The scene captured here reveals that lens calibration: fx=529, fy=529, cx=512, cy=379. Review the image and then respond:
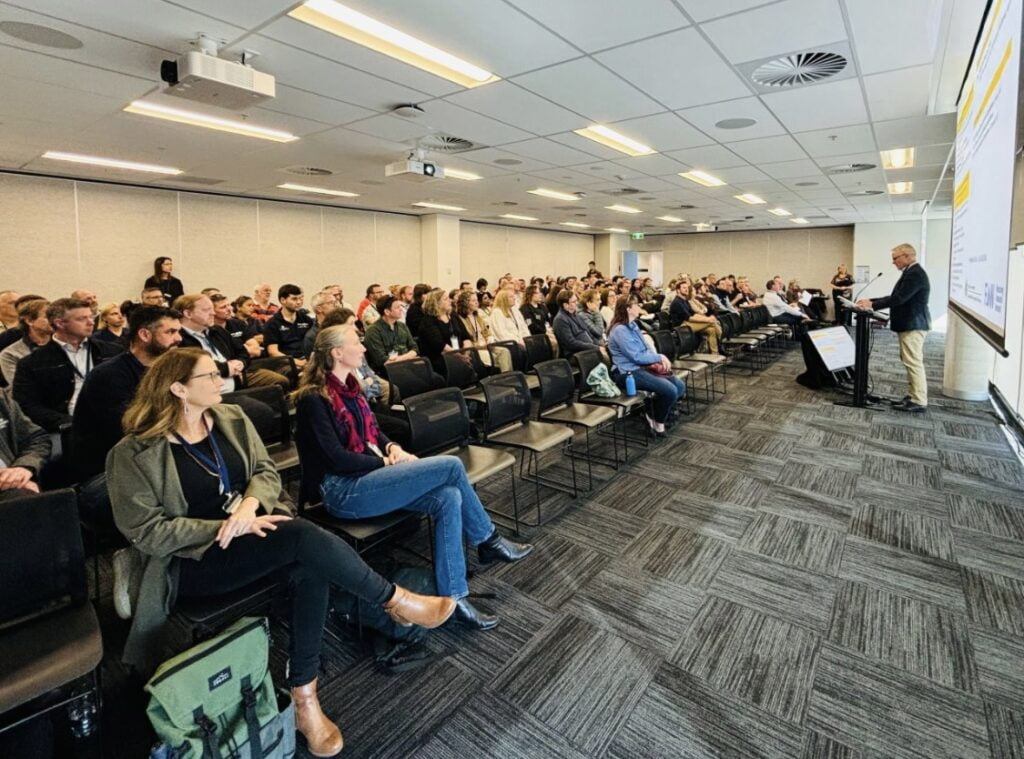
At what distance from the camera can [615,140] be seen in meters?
5.77

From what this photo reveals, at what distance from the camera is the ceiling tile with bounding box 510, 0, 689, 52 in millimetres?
2830

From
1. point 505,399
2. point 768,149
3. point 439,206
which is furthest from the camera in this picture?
point 439,206

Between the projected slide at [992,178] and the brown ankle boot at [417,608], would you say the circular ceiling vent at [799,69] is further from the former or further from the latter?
the brown ankle boot at [417,608]

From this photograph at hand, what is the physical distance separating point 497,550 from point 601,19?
9.82ft

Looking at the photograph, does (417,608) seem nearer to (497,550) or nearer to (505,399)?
(497,550)

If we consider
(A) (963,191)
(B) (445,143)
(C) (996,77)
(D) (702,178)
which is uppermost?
(D) (702,178)

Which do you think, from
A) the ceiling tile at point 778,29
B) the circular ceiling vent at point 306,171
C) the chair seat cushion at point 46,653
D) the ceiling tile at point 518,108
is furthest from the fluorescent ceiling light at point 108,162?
the ceiling tile at point 778,29

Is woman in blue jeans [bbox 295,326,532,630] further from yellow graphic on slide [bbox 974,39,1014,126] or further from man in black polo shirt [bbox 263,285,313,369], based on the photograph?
man in black polo shirt [bbox 263,285,313,369]

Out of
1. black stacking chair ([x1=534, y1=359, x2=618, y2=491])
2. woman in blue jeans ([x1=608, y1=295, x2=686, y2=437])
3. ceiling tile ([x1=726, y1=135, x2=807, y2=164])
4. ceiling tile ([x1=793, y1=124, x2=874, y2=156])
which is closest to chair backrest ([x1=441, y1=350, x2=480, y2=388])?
black stacking chair ([x1=534, y1=359, x2=618, y2=491])

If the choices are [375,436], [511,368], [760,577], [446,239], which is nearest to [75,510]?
[375,436]

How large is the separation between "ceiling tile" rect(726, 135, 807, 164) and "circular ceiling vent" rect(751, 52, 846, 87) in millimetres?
1806

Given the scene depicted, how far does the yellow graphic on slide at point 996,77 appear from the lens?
1591 mm

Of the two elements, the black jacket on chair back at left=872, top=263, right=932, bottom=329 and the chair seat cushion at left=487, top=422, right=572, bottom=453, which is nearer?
the chair seat cushion at left=487, top=422, right=572, bottom=453

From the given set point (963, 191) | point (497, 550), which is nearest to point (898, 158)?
point (963, 191)
